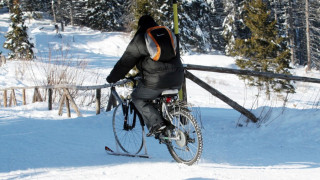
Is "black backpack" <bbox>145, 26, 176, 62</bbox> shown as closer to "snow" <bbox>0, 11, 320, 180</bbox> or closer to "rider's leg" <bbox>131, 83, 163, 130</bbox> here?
"rider's leg" <bbox>131, 83, 163, 130</bbox>

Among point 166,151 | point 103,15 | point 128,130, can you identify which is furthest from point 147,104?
point 103,15

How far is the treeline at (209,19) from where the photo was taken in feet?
124

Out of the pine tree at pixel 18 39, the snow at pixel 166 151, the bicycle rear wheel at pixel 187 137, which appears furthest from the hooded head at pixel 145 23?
the pine tree at pixel 18 39

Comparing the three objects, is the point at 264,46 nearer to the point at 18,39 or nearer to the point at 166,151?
the point at 166,151

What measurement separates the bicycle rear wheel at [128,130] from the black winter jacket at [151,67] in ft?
3.02

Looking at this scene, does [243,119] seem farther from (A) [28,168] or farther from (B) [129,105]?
(A) [28,168]

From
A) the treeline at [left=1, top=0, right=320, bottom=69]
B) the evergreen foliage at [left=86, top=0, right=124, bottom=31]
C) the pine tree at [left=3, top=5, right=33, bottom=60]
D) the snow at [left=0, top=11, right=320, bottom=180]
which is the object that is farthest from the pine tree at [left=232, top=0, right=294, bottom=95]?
the evergreen foliage at [left=86, top=0, right=124, bottom=31]

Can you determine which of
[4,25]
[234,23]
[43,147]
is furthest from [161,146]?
[4,25]

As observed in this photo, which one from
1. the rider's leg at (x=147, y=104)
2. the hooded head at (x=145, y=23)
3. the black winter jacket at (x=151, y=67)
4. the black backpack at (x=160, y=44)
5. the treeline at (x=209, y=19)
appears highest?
the treeline at (x=209, y=19)

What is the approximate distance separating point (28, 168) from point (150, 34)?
2240 mm

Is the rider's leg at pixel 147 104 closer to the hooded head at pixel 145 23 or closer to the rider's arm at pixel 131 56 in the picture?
the rider's arm at pixel 131 56

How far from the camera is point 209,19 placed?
48250 millimetres

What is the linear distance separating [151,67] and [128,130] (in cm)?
150

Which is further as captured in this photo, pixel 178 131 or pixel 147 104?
pixel 147 104
